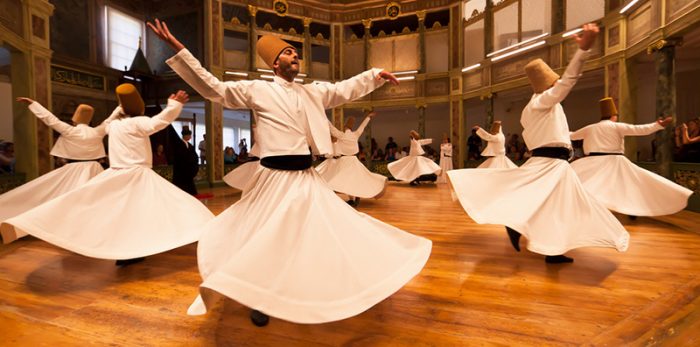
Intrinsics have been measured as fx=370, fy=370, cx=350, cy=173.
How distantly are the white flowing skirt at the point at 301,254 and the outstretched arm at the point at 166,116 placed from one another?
1422 mm

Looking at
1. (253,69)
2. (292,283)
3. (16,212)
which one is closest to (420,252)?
(292,283)

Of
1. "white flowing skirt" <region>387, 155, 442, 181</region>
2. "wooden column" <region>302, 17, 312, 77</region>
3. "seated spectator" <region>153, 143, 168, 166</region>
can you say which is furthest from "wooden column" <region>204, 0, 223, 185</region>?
"white flowing skirt" <region>387, 155, 442, 181</region>

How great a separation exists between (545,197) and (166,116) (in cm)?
325

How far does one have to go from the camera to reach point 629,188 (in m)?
4.76

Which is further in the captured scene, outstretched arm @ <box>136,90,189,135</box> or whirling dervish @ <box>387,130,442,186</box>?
whirling dervish @ <box>387,130,442,186</box>

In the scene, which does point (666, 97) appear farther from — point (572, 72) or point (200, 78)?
point (200, 78)

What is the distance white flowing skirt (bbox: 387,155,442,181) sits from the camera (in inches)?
394

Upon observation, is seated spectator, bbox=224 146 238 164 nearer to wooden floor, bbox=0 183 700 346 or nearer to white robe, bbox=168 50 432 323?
wooden floor, bbox=0 183 700 346

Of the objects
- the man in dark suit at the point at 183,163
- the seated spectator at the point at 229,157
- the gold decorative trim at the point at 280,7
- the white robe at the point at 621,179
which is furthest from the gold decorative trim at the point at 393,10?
the white robe at the point at 621,179

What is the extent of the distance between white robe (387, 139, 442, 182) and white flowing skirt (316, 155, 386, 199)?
133 inches

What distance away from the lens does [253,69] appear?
12.1 metres

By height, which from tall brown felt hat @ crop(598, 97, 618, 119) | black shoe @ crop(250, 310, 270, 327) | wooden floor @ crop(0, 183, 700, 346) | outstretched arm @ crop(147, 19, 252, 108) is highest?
tall brown felt hat @ crop(598, 97, 618, 119)

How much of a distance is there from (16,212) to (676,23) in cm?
921

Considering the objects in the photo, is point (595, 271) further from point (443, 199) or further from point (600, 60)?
point (600, 60)
